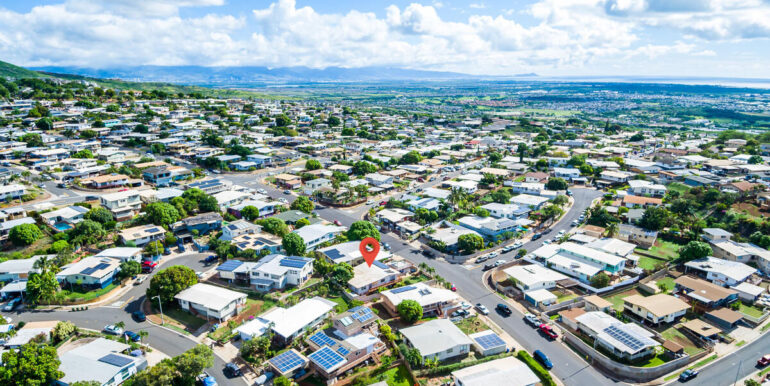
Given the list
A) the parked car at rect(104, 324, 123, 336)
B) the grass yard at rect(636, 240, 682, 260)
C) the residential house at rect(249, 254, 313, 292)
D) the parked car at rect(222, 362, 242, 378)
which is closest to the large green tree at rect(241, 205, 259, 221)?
the residential house at rect(249, 254, 313, 292)

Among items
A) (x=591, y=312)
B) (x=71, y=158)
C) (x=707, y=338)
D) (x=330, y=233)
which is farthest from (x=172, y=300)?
(x=71, y=158)

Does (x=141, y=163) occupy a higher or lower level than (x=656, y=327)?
higher

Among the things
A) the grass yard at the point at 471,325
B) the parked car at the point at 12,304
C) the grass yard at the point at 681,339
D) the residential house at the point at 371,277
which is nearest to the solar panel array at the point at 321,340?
the residential house at the point at 371,277

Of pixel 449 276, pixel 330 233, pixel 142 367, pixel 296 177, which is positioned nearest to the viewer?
pixel 142 367

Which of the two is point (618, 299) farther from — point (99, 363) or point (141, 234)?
point (141, 234)

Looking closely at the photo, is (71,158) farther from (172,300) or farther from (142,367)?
(142,367)

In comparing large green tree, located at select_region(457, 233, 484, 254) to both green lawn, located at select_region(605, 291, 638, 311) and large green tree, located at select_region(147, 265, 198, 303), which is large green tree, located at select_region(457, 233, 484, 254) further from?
large green tree, located at select_region(147, 265, 198, 303)

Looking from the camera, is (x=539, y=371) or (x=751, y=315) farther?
(x=751, y=315)
